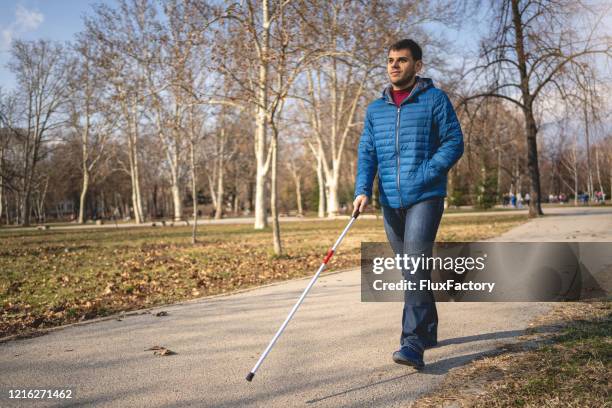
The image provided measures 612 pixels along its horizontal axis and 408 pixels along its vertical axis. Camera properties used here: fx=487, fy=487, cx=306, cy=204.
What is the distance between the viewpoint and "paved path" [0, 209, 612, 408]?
3.09 meters

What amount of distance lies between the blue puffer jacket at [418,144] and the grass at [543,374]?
51.7 inches

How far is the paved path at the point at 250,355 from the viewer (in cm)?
309

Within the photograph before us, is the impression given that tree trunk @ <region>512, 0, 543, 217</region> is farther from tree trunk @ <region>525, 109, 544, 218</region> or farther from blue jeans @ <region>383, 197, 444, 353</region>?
blue jeans @ <region>383, 197, 444, 353</region>

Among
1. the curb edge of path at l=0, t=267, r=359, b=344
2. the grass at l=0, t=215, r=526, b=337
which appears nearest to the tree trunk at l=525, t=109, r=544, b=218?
the grass at l=0, t=215, r=526, b=337

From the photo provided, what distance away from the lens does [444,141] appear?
369 centimetres

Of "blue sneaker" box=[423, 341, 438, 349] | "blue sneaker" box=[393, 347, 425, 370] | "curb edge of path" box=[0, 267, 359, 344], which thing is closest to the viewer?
"blue sneaker" box=[393, 347, 425, 370]

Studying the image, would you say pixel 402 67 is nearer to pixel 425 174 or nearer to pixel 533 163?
pixel 425 174

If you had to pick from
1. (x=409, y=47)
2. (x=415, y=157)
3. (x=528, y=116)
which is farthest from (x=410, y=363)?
(x=528, y=116)

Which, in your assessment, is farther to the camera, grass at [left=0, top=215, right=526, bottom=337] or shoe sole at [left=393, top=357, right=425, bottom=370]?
grass at [left=0, top=215, right=526, bottom=337]

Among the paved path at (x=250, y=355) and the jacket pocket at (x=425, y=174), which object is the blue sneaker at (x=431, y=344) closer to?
the paved path at (x=250, y=355)

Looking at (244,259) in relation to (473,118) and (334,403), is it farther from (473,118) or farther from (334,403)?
(473,118)

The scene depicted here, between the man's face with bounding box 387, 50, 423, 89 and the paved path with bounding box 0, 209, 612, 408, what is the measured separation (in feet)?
→ 7.02
